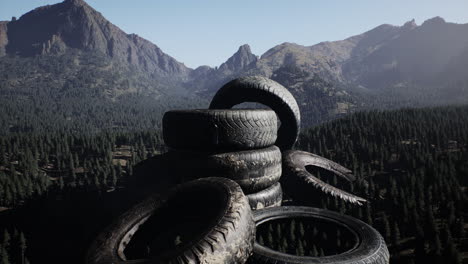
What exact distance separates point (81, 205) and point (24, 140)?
51.2 m

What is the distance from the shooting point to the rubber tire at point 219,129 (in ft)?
36.3

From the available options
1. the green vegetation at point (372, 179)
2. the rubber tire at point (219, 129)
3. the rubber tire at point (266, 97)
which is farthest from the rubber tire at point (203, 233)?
the rubber tire at point (266, 97)

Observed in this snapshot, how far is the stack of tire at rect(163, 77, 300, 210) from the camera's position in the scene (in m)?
11.1

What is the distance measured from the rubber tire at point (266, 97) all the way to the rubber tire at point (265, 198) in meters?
3.72

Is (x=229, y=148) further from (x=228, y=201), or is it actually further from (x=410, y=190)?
(x=410, y=190)

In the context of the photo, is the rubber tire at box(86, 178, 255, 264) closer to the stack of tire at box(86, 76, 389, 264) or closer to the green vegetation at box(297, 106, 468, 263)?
the stack of tire at box(86, 76, 389, 264)

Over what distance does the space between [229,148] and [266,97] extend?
4.30 metres

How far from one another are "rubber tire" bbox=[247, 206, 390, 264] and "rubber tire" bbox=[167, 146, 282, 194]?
4.34 feet

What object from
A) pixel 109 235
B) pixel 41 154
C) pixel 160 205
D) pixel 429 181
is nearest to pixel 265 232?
pixel 160 205

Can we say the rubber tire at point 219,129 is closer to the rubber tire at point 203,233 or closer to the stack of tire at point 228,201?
the stack of tire at point 228,201

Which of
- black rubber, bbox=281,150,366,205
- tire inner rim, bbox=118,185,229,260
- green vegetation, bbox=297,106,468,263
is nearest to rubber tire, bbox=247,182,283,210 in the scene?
black rubber, bbox=281,150,366,205

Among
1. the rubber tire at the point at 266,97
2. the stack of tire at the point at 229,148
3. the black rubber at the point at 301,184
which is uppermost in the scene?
the rubber tire at the point at 266,97

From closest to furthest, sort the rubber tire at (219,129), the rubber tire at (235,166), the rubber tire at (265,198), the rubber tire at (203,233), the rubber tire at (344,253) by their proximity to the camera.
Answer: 1. the rubber tire at (203,233)
2. the rubber tire at (344,253)
3. the rubber tire at (219,129)
4. the rubber tire at (235,166)
5. the rubber tire at (265,198)

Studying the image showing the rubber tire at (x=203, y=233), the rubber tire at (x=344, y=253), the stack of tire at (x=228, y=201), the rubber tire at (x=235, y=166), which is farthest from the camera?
the rubber tire at (x=235, y=166)
